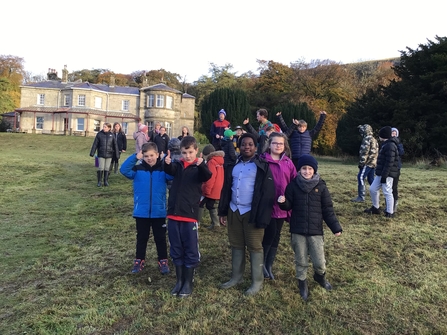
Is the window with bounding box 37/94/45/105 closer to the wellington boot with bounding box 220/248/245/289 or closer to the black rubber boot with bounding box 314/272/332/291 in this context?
the wellington boot with bounding box 220/248/245/289

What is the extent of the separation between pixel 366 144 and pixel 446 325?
5399 mm

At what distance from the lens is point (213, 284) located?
418cm

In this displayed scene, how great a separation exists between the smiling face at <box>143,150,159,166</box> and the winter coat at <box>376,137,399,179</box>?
459 centimetres

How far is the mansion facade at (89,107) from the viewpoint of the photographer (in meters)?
43.7

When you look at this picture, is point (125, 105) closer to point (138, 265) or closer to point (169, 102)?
point (169, 102)

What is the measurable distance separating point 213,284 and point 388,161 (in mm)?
4472

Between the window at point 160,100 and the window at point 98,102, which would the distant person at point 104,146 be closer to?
the window at point 160,100

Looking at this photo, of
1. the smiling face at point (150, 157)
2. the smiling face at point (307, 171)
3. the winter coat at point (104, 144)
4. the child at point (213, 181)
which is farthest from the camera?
the winter coat at point (104, 144)

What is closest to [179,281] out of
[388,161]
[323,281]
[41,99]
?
[323,281]

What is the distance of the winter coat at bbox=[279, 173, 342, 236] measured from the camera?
3.82m

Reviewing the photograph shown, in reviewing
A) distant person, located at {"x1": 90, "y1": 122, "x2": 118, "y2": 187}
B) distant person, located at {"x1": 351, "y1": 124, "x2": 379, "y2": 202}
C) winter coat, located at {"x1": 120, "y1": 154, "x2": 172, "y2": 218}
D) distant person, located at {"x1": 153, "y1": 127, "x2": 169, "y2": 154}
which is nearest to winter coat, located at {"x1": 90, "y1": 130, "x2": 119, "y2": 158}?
distant person, located at {"x1": 90, "y1": 122, "x2": 118, "y2": 187}

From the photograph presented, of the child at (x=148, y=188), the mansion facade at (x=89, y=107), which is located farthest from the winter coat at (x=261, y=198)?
the mansion facade at (x=89, y=107)

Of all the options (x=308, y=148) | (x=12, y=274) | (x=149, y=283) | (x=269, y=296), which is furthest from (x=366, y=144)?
(x=12, y=274)

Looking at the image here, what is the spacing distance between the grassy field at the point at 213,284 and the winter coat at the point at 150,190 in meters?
0.81
